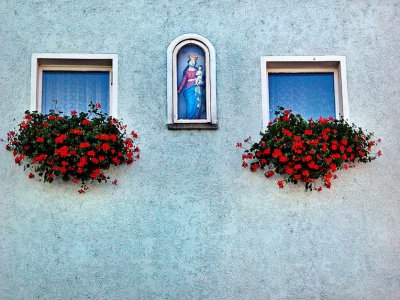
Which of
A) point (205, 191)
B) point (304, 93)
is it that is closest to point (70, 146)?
point (205, 191)

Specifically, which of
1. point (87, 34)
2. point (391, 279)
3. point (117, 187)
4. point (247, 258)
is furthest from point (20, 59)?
point (391, 279)

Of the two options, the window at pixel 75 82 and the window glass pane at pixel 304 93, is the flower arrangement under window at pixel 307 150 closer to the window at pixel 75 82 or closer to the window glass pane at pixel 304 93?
the window glass pane at pixel 304 93

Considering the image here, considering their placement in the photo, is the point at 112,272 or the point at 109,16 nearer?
the point at 112,272

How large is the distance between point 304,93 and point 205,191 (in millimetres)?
1701

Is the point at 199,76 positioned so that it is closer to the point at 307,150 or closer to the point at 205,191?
the point at 205,191

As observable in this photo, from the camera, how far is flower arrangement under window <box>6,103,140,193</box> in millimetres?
8328

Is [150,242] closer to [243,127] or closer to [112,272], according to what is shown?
Answer: [112,272]

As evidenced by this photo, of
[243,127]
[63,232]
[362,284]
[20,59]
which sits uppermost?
Answer: [20,59]

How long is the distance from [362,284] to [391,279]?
325 mm

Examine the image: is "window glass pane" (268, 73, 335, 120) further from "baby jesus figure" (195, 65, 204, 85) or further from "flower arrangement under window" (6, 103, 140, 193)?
"flower arrangement under window" (6, 103, 140, 193)

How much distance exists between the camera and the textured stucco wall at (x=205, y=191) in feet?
27.8

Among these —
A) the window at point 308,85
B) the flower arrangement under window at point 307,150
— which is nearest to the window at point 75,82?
the flower arrangement under window at point 307,150

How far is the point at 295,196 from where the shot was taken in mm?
8781

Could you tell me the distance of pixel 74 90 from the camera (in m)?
9.16
